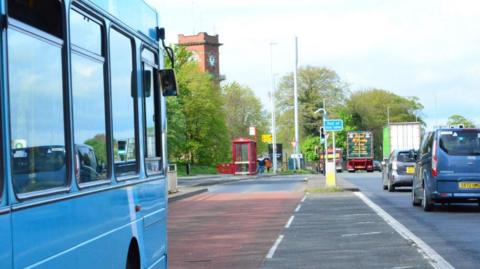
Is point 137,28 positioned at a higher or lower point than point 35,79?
higher

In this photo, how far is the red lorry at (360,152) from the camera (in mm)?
77062

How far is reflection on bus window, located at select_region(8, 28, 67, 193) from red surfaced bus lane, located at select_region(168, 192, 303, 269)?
22.6ft

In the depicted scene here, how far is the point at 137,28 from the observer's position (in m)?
6.99

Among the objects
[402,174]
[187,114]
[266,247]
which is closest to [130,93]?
[266,247]

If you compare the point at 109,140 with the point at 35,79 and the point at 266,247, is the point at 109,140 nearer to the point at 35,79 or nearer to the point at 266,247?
the point at 35,79

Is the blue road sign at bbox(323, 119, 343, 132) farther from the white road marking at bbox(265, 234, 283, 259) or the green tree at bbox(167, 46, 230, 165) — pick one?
the green tree at bbox(167, 46, 230, 165)

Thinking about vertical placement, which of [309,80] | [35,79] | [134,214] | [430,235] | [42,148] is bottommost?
[430,235]

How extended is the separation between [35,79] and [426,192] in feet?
54.3

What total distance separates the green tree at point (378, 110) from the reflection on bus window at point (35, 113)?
102m

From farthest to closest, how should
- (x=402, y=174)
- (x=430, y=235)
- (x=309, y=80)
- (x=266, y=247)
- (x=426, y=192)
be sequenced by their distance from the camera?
(x=309, y=80) → (x=402, y=174) → (x=426, y=192) → (x=430, y=235) → (x=266, y=247)

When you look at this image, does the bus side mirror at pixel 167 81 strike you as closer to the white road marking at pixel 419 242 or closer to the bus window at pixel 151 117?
the bus window at pixel 151 117

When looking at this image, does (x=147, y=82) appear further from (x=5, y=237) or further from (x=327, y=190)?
(x=327, y=190)

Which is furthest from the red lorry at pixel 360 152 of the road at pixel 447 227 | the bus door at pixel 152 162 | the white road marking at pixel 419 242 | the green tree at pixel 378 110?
the bus door at pixel 152 162

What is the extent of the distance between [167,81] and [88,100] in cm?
296
